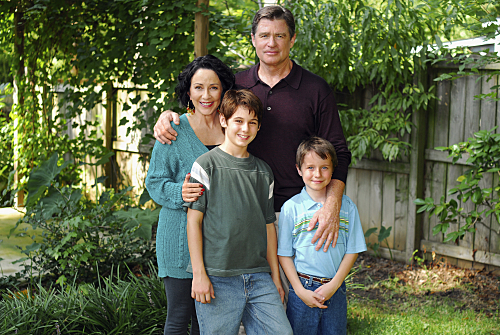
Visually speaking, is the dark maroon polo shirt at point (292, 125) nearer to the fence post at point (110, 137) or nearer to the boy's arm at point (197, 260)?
the boy's arm at point (197, 260)

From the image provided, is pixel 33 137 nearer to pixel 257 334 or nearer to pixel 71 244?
pixel 71 244

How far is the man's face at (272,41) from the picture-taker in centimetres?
198

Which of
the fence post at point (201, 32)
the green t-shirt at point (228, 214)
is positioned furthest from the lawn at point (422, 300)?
the fence post at point (201, 32)

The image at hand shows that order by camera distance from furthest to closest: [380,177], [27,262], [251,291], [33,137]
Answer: [33,137], [380,177], [27,262], [251,291]

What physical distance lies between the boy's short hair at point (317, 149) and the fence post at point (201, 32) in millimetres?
1601

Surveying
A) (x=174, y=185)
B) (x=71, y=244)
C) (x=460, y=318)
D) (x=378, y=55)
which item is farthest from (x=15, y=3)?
(x=460, y=318)

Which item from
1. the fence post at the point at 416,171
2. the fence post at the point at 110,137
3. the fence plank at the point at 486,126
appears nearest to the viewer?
the fence plank at the point at 486,126

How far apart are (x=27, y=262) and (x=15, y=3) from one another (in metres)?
2.39

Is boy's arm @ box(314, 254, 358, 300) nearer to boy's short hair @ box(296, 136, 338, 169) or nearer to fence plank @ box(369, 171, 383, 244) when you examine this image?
boy's short hair @ box(296, 136, 338, 169)

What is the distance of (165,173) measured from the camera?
1921 mm

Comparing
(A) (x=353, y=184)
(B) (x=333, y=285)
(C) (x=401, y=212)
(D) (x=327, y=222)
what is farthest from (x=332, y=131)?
(A) (x=353, y=184)

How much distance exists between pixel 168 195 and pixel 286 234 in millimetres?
489

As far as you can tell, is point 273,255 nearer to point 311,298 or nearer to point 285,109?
point 311,298

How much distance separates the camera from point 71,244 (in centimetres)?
336
